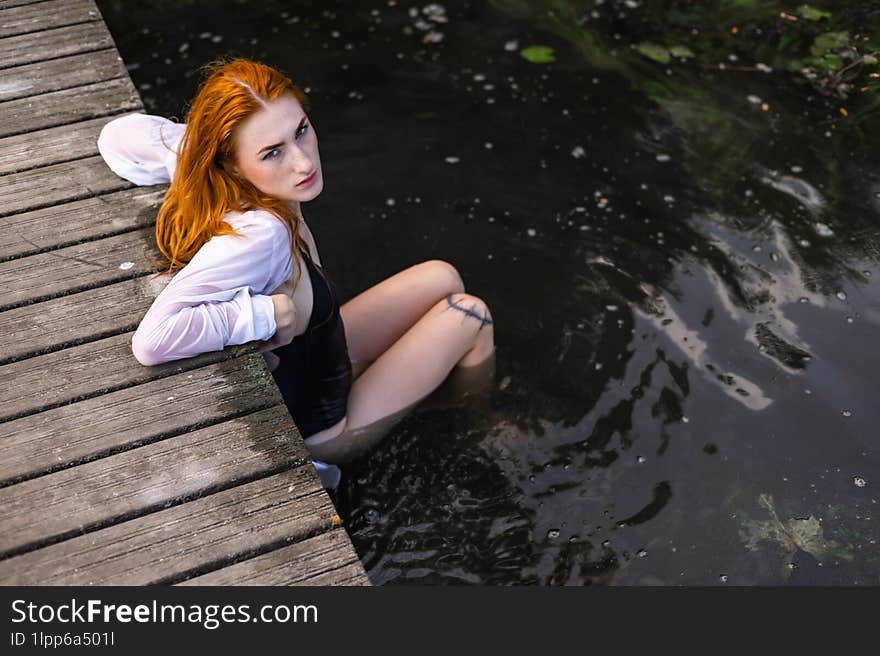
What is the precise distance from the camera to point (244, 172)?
2.88 meters

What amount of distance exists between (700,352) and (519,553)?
49.3 inches

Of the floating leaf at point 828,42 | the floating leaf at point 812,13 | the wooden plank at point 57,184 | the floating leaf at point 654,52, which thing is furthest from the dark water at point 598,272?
the wooden plank at point 57,184

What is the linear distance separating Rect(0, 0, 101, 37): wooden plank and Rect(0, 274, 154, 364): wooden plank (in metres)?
1.71

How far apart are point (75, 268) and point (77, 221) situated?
23 centimetres

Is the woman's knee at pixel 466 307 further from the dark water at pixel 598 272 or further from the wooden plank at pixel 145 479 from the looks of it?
the wooden plank at pixel 145 479

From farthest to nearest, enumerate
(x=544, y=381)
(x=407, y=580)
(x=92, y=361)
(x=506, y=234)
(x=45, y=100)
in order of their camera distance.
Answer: (x=506, y=234) < (x=544, y=381) < (x=45, y=100) < (x=407, y=580) < (x=92, y=361)

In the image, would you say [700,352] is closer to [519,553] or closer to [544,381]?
[544,381]

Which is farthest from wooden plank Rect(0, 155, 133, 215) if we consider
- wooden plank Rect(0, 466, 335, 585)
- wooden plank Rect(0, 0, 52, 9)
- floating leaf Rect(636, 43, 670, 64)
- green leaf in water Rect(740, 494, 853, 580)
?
floating leaf Rect(636, 43, 670, 64)

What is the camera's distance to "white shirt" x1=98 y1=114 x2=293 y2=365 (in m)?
2.71

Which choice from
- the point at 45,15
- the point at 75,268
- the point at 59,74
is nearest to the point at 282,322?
the point at 75,268

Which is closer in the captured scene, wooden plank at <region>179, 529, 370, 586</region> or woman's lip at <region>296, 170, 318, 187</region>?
wooden plank at <region>179, 529, 370, 586</region>

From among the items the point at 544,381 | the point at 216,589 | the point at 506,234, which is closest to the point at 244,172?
the point at 216,589

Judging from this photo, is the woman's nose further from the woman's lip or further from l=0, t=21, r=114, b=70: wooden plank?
l=0, t=21, r=114, b=70: wooden plank

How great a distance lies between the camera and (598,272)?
4613 millimetres
